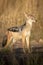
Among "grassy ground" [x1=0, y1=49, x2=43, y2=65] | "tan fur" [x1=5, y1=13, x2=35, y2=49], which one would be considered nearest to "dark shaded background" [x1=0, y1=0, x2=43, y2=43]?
"tan fur" [x1=5, y1=13, x2=35, y2=49]

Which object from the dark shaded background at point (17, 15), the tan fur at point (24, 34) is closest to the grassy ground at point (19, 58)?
the tan fur at point (24, 34)

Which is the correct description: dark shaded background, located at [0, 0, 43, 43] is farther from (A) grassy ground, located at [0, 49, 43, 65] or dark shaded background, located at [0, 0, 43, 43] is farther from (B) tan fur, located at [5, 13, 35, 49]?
(A) grassy ground, located at [0, 49, 43, 65]

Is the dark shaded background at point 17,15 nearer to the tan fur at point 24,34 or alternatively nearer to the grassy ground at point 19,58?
the tan fur at point 24,34

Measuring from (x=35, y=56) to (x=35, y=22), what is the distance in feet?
1.69

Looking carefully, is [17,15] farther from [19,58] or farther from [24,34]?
[19,58]

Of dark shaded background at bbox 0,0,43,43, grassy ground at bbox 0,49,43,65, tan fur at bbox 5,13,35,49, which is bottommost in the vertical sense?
grassy ground at bbox 0,49,43,65

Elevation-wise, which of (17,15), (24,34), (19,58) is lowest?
(19,58)

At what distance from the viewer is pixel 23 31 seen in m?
5.98

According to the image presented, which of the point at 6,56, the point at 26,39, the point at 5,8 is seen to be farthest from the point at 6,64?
the point at 5,8

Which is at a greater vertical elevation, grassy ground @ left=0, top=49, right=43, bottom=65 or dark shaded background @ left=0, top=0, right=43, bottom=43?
dark shaded background @ left=0, top=0, right=43, bottom=43

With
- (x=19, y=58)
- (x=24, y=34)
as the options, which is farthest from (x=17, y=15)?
(x=19, y=58)

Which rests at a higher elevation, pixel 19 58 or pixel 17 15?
pixel 17 15

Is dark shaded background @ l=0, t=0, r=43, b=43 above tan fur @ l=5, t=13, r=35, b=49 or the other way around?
above

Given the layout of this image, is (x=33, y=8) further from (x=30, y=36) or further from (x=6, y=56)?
(x=6, y=56)
